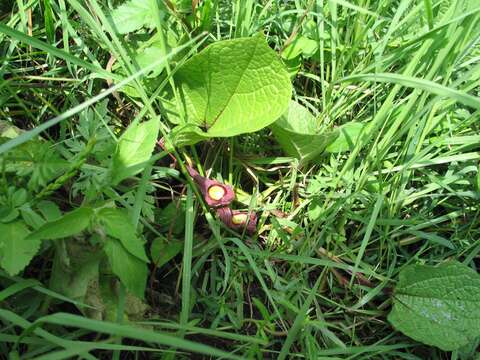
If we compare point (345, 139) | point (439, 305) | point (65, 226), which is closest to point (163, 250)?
point (65, 226)

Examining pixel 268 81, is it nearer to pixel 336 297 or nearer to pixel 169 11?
pixel 169 11

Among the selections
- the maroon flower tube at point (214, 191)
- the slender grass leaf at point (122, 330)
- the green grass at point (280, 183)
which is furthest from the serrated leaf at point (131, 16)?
the slender grass leaf at point (122, 330)

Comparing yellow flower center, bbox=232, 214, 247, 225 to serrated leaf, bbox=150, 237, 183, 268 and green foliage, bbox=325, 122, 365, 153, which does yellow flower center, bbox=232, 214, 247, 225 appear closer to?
serrated leaf, bbox=150, 237, 183, 268

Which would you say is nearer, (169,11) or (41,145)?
(41,145)

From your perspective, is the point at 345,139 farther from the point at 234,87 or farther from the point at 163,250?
the point at 163,250

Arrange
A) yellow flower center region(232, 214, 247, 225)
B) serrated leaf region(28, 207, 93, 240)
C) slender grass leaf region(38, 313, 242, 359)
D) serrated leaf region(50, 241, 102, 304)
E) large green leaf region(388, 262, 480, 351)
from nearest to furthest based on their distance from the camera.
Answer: slender grass leaf region(38, 313, 242, 359) → serrated leaf region(28, 207, 93, 240) → serrated leaf region(50, 241, 102, 304) → large green leaf region(388, 262, 480, 351) → yellow flower center region(232, 214, 247, 225)

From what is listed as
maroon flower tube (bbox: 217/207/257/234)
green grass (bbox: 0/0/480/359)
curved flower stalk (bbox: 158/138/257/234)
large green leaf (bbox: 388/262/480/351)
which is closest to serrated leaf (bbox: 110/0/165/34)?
green grass (bbox: 0/0/480/359)

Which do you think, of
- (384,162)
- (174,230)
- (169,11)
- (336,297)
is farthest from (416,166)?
(169,11)
